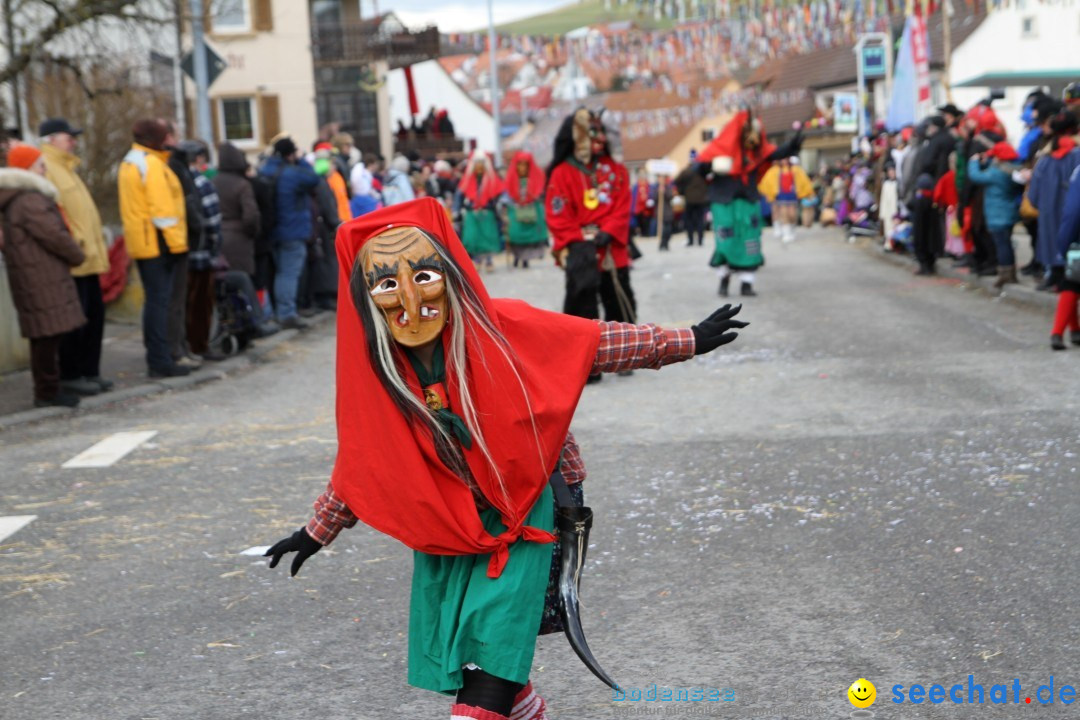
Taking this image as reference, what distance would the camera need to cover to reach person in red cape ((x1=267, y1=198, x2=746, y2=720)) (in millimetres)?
3414

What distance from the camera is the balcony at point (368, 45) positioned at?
169 feet

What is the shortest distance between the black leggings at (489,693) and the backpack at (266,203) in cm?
1155

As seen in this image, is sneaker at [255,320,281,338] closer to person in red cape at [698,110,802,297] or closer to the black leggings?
person in red cape at [698,110,802,297]

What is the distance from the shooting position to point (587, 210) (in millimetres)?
11047

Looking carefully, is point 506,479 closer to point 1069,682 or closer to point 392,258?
point 392,258

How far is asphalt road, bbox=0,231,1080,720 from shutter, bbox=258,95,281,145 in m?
35.1

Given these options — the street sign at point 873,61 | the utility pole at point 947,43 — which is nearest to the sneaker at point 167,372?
the utility pole at point 947,43

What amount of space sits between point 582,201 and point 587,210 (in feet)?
0.25

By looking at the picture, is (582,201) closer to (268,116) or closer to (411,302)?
(411,302)

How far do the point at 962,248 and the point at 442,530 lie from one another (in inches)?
642

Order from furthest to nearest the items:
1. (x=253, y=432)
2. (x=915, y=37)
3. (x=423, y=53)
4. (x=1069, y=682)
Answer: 1. (x=423, y=53)
2. (x=915, y=37)
3. (x=253, y=432)
4. (x=1069, y=682)

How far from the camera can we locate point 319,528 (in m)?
3.70

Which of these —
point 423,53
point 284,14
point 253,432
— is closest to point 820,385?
point 253,432

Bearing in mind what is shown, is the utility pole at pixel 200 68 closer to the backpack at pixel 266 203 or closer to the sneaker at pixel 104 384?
the backpack at pixel 266 203
